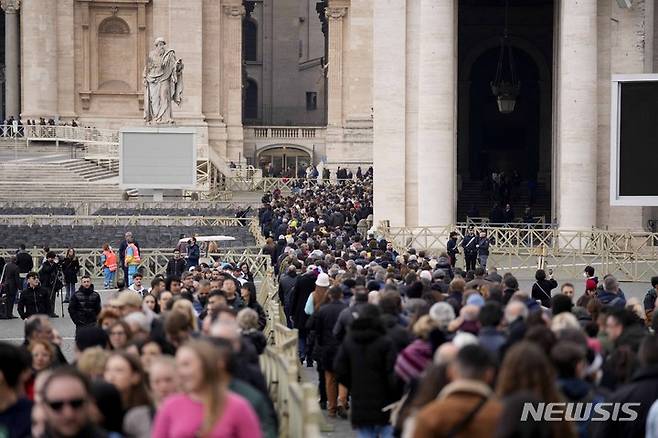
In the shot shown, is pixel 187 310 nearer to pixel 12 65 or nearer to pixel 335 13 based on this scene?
pixel 335 13

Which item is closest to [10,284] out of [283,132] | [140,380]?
[140,380]

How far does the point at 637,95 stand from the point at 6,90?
179 feet

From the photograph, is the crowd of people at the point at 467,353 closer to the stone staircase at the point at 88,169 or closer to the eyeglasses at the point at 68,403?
the eyeglasses at the point at 68,403

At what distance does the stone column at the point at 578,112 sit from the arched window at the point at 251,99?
60930 millimetres

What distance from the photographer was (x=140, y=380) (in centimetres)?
1047

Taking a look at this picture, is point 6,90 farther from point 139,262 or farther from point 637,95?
point 637,95

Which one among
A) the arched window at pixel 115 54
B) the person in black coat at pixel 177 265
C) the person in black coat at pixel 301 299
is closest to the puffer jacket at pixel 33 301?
the person in black coat at pixel 177 265

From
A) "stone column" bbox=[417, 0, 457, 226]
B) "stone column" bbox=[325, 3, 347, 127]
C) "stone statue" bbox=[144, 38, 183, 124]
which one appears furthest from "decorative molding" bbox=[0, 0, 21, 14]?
"stone column" bbox=[417, 0, 457, 226]

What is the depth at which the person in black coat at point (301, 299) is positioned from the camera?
2152 cm

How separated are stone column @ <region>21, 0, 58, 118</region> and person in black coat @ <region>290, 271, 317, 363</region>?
5381cm

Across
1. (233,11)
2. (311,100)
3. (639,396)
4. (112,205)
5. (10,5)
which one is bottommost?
(639,396)

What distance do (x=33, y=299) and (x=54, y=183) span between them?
34.6 meters

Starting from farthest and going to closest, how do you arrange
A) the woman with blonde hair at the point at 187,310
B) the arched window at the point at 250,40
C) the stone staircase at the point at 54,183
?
the arched window at the point at 250,40 → the stone staircase at the point at 54,183 → the woman with blonde hair at the point at 187,310

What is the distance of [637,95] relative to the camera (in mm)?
28875
